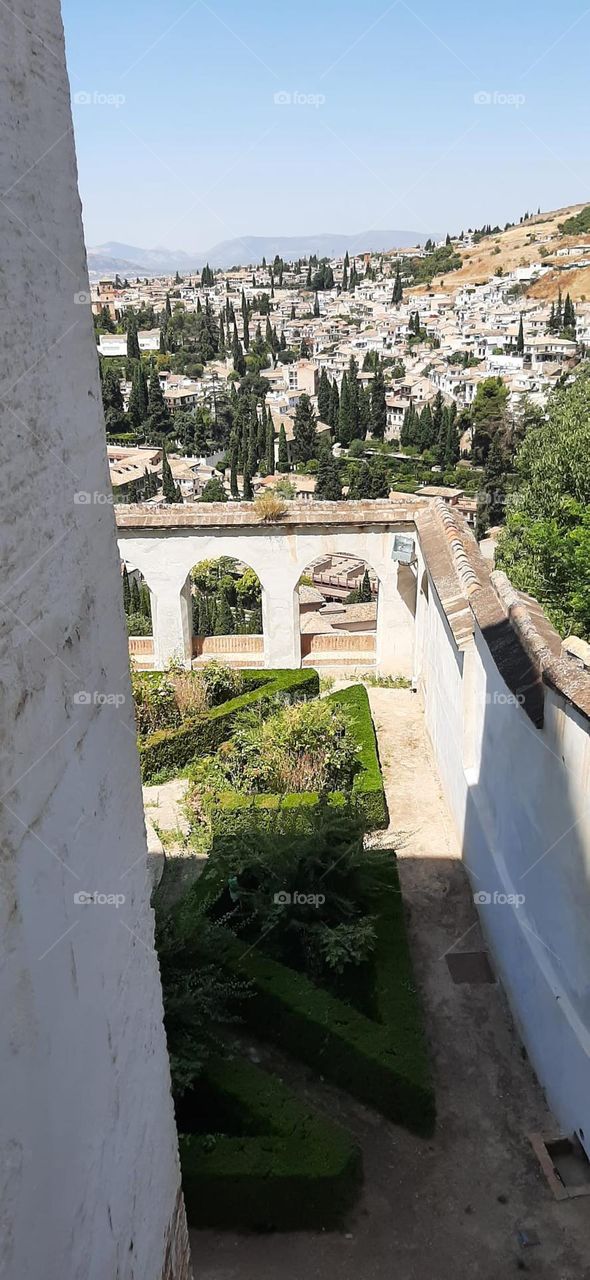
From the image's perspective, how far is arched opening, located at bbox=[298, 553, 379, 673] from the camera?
49.1 ft

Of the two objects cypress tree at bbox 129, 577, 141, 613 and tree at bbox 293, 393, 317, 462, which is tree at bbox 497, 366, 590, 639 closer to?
cypress tree at bbox 129, 577, 141, 613

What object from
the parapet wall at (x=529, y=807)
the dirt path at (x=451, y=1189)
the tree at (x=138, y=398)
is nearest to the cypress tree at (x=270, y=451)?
the tree at (x=138, y=398)

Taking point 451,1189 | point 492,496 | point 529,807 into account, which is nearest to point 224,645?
point 529,807

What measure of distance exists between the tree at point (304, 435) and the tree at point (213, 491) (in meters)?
8.72

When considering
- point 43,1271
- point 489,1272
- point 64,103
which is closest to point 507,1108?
point 489,1272

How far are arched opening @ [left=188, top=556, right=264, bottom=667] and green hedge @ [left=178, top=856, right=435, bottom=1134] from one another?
7812 millimetres

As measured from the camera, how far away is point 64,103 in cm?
224

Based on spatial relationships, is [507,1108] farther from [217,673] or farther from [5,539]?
[217,673]

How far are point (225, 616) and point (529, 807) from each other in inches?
913

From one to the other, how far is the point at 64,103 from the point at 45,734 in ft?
5.32

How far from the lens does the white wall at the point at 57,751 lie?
1.98 m

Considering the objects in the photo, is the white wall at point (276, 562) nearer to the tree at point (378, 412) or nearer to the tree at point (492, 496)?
the tree at point (492, 496)

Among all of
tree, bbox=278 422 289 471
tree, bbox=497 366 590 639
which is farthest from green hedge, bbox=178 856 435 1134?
tree, bbox=278 422 289 471

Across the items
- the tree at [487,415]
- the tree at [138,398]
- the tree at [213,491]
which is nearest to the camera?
the tree at [213,491]
